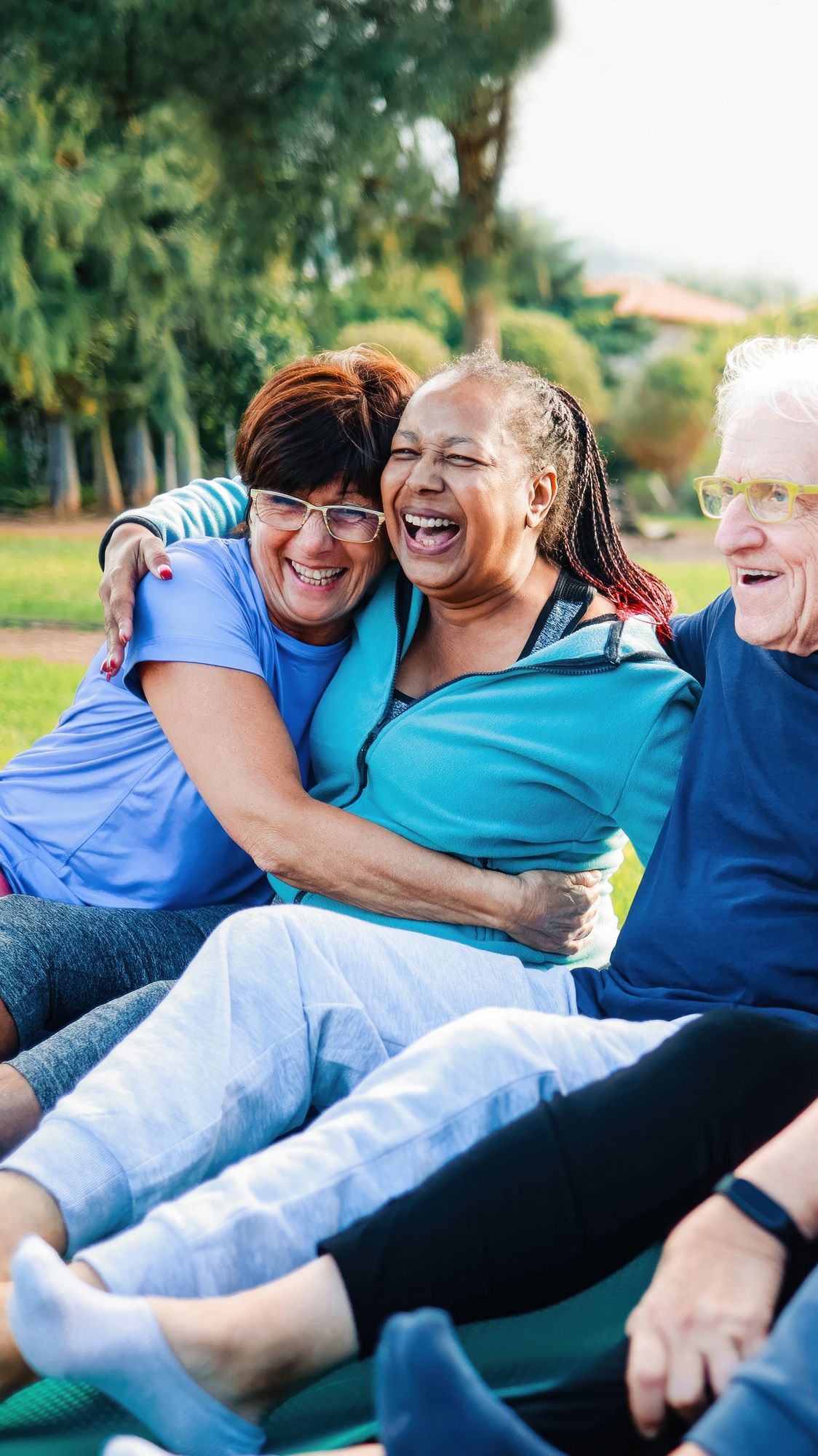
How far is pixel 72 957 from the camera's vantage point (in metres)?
2.79

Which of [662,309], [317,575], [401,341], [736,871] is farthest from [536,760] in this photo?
[662,309]

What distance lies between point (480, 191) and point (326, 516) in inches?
384

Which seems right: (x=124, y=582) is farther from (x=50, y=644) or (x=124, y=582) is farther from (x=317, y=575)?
(x=50, y=644)

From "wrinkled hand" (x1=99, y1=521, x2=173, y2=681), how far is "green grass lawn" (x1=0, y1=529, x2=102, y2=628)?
665 cm

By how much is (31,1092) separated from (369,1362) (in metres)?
0.87

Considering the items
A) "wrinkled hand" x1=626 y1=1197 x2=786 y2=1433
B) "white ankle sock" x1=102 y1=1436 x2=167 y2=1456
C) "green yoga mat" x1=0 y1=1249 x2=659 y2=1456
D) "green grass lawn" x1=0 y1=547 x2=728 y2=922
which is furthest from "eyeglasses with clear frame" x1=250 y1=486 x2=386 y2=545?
"green grass lawn" x1=0 y1=547 x2=728 y2=922

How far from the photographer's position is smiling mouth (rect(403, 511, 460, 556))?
286cm

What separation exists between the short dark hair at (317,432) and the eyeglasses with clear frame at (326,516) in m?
0.03

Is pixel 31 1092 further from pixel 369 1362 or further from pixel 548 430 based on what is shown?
pixel 548 430

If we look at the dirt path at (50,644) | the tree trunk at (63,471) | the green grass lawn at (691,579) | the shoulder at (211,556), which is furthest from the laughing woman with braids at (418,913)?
the tree trunk at (63,471)

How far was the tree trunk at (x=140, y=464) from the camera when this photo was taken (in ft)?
100

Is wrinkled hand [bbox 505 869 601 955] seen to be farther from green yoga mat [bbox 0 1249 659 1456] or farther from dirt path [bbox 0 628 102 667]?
dirt path [bbox 0 628 102 667]

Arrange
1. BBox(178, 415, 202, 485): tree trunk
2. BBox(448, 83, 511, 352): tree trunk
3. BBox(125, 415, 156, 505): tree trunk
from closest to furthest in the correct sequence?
1. BBox(448, 83, 511, 352): tree trunk
2. BBox(178, 415, 202, 485): tree trunk
3. BBox(125, 415, 156, 505): tree trunk

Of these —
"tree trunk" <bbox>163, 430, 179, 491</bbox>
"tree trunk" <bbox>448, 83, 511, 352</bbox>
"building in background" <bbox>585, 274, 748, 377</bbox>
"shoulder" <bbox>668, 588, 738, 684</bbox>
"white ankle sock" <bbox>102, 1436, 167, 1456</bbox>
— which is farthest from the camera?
"building in background" <bbox>585, 274, 748, 377</bbox>
